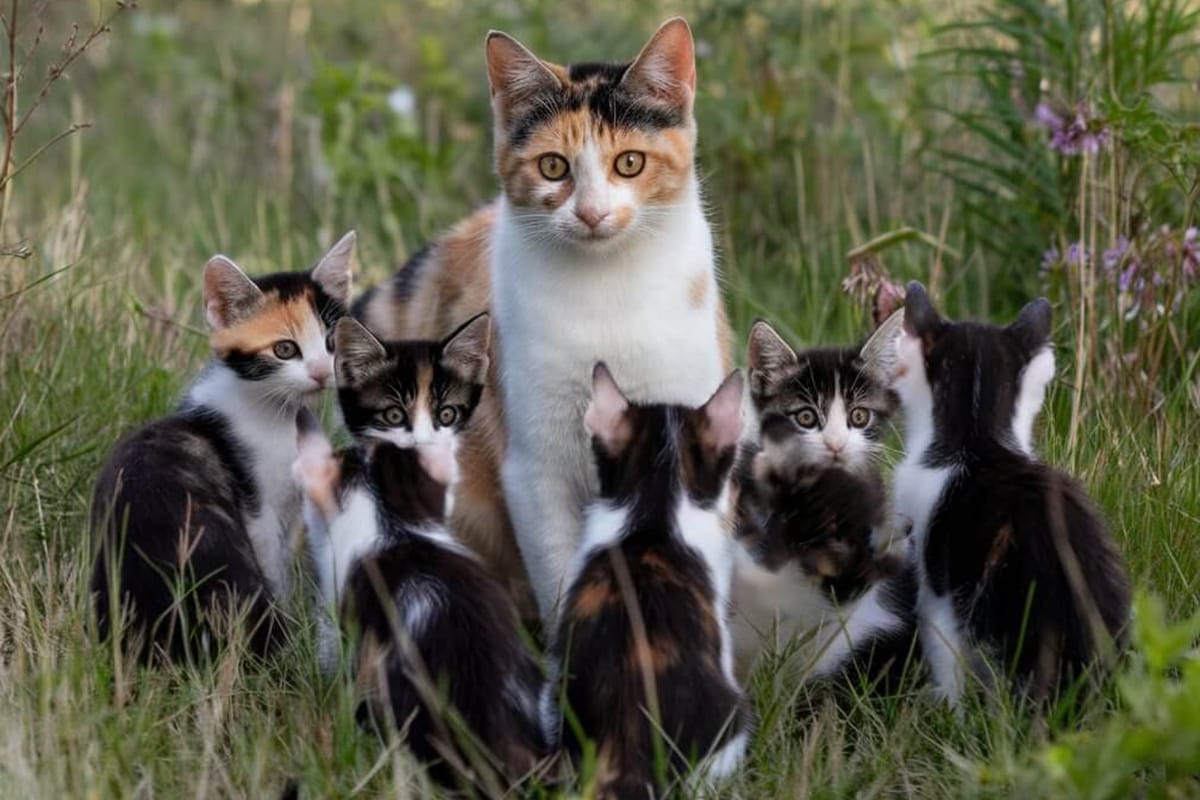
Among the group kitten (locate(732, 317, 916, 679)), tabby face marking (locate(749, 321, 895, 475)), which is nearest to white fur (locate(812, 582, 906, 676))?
kitten (locate(732, 317, 916, 679))

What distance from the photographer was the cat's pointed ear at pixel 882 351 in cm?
398

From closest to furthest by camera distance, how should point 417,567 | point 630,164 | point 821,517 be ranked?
point 417,567
point 821,517
point 630,164

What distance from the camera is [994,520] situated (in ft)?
11.1

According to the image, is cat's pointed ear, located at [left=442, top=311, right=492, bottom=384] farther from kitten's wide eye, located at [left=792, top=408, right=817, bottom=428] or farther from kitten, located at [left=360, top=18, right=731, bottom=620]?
kitten's wide eye, located at [left=792, top=408, right=817, bottom=428]

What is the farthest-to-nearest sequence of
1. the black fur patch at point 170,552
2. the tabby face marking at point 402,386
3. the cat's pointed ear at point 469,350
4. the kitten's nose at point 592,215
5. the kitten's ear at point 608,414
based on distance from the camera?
1. the kitten's nose at point 592,215
2. the cat's pointed ear at point 469,350
3. the tabby face marking at point 402,386
4. the black fur patch at point 170,552
5. the kitten's ear at point 608,414

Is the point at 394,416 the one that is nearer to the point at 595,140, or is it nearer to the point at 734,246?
the point at 595,140

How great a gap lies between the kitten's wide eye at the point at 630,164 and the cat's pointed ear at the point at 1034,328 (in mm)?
1039

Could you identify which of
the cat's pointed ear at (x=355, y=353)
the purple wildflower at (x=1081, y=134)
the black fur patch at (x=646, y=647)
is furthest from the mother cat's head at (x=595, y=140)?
the purple wildflower at (x=1081, y=134)

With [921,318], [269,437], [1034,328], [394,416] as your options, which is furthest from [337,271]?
[1034,328]

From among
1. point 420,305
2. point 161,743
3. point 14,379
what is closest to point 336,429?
point 420,305

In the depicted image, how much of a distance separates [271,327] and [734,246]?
3.06m

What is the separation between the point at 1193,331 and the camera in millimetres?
4922

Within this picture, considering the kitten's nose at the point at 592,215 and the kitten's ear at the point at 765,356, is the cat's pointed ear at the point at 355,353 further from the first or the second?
the kitten's ear at the point at 765,356

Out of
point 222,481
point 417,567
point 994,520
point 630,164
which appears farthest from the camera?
point 630,164
